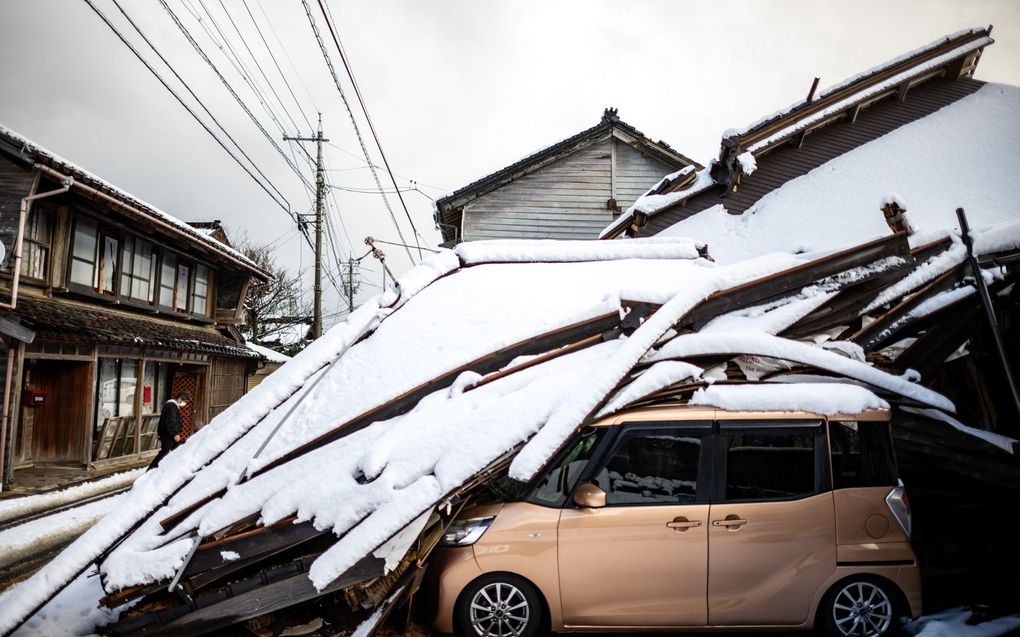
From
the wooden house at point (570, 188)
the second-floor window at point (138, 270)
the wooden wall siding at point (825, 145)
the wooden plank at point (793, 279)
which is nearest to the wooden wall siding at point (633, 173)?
the wooden house at point (570, 188)

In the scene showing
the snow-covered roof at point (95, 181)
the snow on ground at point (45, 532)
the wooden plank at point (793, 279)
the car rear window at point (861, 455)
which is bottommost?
the snow on ground at point (45, 532)

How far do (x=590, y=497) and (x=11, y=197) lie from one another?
12698mm

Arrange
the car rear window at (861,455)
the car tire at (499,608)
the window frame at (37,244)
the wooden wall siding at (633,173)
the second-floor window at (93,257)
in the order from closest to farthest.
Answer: the car tire at (499,608), the car rear window at (861,455), the window frame at (37,244), the second-floor window at (93,257), the wooden wall siding at (633,173)

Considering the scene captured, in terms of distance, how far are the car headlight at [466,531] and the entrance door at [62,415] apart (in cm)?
1218

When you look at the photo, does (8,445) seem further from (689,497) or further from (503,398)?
(689,497)

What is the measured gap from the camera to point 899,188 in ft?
28.7

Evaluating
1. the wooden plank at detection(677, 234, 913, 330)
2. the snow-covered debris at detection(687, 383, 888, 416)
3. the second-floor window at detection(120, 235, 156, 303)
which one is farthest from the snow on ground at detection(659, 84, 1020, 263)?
the second-floor window at detection(120, 235, 156, 303)

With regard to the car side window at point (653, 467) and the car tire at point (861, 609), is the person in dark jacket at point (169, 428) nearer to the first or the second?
the car side window at point (653, 467)

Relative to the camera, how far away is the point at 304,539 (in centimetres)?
317

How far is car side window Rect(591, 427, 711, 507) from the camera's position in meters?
3.51

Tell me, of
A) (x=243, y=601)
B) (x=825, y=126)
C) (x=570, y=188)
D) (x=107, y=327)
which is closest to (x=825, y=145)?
(x=825, y=126)

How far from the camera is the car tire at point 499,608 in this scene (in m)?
3.36

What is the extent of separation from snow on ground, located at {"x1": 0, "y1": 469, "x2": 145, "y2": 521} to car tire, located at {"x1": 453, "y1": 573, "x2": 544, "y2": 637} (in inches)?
319

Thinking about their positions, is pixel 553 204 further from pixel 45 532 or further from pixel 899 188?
pixel 45 532
